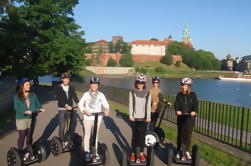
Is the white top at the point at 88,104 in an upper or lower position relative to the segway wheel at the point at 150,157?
upper

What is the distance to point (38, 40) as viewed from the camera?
935 inches

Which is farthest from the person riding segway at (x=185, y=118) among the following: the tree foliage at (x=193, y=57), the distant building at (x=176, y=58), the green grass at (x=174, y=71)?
the tree foliage at (x=193, y=57)

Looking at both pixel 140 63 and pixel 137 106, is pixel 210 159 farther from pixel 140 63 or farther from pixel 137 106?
pixel 140 63

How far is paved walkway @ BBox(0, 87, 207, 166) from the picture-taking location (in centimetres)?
646

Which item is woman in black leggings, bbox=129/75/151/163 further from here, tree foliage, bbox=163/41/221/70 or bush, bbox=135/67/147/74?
tree foliage, bbox=163/41/221/70

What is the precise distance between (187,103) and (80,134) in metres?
4.04

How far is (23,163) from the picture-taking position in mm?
5883

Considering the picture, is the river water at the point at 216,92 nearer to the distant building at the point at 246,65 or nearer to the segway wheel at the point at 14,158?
the segway wheel at the point at 14,158

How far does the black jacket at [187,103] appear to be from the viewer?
20.3 feet

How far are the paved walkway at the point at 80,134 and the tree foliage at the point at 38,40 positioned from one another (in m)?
9.63

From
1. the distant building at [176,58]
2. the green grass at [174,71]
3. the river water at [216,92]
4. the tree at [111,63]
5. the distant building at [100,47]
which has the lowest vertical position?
the river water at [216,92]

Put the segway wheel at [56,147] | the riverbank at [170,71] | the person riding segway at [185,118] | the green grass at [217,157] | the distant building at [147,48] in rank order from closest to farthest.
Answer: the person riding segway at [185,118] → the green grass at [217,157] → the segway wheel at [56,147] → the riverbank at [170,71] → the distant building at [147,48]

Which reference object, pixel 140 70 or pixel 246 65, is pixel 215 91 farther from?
pixel 246 65

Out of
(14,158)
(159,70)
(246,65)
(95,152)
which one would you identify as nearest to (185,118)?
(95,152)
